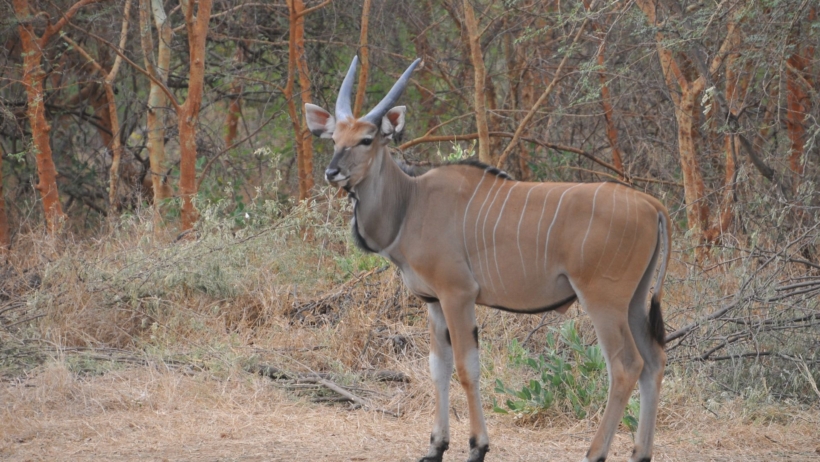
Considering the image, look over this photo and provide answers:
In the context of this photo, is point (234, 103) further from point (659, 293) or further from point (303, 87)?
point (659, 293)

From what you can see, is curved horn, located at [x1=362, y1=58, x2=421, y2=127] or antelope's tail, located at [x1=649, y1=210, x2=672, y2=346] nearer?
antelope's tail, located at [x1=649, y1=210, x2=672, y2=346]

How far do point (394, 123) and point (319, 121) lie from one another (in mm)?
362

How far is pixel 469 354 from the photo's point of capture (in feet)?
12.8

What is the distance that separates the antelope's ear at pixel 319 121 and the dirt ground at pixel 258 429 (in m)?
1.44

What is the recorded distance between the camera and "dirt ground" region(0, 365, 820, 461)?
4.21 meters

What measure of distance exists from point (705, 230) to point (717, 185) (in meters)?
0.92

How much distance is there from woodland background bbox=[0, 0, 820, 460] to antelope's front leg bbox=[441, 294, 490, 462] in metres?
0.85

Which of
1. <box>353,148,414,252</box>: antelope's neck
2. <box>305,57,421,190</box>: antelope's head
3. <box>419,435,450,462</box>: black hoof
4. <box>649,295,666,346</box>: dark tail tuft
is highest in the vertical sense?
<box>305,57,421,190</box>: antelope's head

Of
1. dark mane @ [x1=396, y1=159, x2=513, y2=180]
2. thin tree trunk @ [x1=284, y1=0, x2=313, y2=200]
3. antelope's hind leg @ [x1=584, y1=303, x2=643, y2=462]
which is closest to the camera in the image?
antelope's hind leg @ [x1=584, y1=303, x2=643, y2=462]

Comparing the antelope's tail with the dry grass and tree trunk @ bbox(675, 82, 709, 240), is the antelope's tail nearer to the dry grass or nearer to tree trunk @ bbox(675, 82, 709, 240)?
the dry grass

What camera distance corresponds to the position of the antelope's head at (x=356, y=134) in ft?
12.9

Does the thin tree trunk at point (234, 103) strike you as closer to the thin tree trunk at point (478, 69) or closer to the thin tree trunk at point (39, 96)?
the thin tree trunk at point (39, 96)

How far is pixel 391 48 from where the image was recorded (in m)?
10.0

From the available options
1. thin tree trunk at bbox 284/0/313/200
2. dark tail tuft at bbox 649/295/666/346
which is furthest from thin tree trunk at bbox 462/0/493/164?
dark tail tuft at bbox 649/295/666/346
